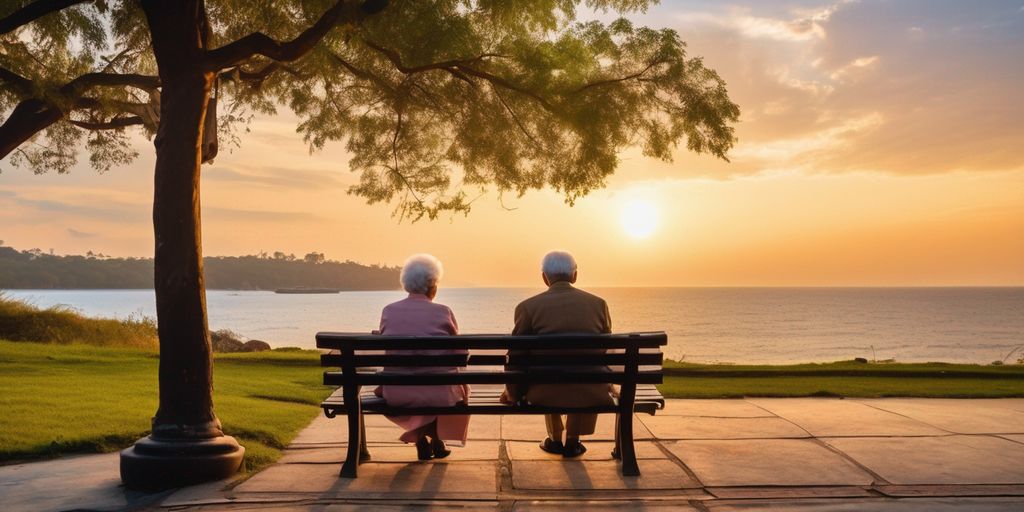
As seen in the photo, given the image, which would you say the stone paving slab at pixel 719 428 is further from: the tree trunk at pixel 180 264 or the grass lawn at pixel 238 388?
the tree trunk at pixel 180 264

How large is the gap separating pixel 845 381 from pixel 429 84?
8.08 metres

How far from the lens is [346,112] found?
11.2 metres

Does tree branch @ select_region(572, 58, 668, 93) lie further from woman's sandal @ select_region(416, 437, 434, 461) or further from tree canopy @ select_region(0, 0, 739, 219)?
woman's sandal @ select_region(416, 437, 434, 461)

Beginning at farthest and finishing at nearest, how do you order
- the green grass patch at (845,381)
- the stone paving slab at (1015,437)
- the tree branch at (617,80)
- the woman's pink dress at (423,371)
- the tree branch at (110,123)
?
the tree branch at (110,123) < the green grass patch at (845,381) < the tree branch at (617,80) < the stone paving slab at (1015,437) < the woman's pink dress at (423,371)

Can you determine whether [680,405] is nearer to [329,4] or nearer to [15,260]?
[329,4]

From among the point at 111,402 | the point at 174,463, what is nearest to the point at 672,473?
the point at 174,463

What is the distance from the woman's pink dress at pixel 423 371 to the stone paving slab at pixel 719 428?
85.4 inches

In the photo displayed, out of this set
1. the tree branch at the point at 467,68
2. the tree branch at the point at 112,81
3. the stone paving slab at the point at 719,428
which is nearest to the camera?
the stone paving slab at the point at 719,428

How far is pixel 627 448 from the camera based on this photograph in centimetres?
628

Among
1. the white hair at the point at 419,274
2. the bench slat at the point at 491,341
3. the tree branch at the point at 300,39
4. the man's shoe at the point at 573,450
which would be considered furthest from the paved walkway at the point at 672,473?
the tree branch at the point at 300,39

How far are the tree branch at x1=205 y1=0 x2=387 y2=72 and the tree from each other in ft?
0.05

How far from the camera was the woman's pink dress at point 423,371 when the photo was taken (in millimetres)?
6434

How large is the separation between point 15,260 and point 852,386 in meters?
159

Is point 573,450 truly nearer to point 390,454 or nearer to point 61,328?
point 390,454
